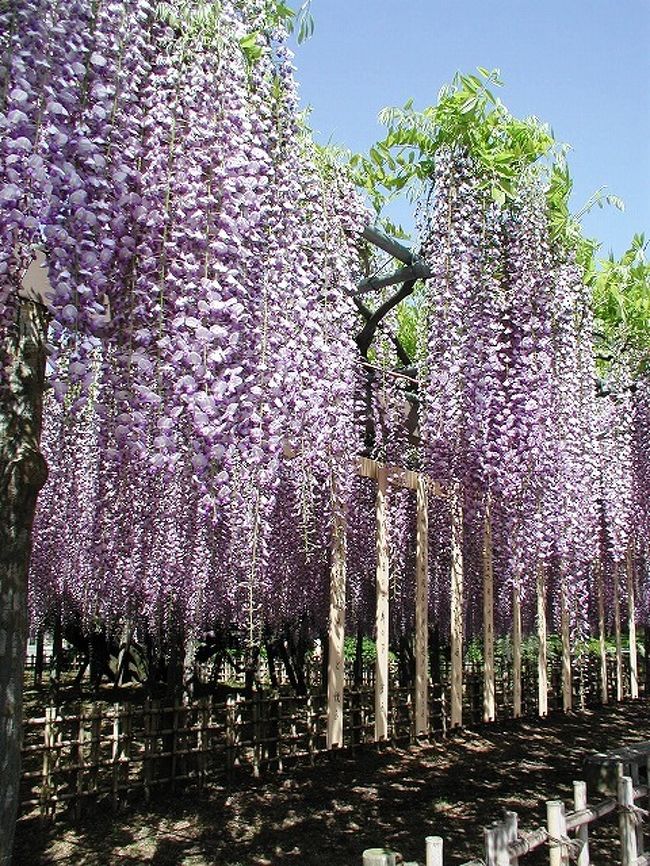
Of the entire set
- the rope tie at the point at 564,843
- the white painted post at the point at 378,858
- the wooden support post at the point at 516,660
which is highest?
the wooden support post at the point at 516,660

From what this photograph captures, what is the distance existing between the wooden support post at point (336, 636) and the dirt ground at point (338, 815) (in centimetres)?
95

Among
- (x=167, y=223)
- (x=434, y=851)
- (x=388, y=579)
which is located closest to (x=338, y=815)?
(x=388, y=579)

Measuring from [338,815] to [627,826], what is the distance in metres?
3.00

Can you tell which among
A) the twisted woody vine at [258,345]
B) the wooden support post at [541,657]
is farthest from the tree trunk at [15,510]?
the wooden support post at [541,657]

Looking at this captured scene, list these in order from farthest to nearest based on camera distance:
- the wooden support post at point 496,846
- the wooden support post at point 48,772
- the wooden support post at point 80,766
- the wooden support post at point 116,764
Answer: the wooden support post at point 116,764, the wooden support post at point 80,766, the wooden support post at point 48,772, the wooden support post at point 496,846

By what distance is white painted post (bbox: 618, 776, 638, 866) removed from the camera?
388 cm

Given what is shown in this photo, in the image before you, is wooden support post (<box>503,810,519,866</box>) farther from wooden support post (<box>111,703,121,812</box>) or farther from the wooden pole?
wooden support post (<box>111,703,121,812</box>)

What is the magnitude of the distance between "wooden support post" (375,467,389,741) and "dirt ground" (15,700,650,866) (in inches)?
34.2

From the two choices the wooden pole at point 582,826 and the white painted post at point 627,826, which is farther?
the white painted post at point 627,826

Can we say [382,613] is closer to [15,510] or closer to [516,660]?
[516,660]

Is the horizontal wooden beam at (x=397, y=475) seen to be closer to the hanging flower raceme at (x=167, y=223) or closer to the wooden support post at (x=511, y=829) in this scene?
the hanging flower raceme at (x=167, y=223)

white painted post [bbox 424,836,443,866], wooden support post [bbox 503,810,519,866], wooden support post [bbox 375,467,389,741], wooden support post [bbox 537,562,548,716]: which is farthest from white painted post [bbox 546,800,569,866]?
wooden support post [bbox 537,562,548,716]

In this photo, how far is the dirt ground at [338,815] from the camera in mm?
5379

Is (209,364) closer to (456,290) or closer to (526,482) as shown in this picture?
(456,290)
